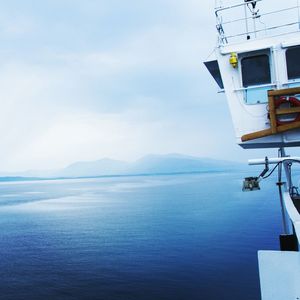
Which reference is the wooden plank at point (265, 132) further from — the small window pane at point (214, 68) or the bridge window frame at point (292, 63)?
the small window pane at point (214, 68)

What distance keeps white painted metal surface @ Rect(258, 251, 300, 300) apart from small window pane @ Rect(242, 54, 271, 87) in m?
4.79

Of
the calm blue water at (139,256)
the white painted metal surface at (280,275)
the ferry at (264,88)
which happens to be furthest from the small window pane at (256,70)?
the calm blue water at (139,256)

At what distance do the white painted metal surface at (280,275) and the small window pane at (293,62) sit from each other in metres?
4.87

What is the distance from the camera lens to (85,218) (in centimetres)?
4731

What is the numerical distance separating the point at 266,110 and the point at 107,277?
16.0m

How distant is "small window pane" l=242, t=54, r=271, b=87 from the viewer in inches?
339

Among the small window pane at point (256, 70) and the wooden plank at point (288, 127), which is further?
the small window pane at point (256, 70)

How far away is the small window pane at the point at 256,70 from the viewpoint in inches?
339

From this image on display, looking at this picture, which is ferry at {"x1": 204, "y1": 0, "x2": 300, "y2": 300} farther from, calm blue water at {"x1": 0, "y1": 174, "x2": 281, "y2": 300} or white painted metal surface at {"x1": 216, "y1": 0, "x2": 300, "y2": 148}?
calm blue water at {"x1": 0, "y1": 174, "x2": 281, "y2": 300}

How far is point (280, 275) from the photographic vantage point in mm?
5598

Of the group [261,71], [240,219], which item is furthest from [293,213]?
[240,219]

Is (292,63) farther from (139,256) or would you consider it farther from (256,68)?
(139,256)

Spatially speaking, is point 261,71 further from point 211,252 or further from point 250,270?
point 211,252

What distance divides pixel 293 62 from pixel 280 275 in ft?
18.1
